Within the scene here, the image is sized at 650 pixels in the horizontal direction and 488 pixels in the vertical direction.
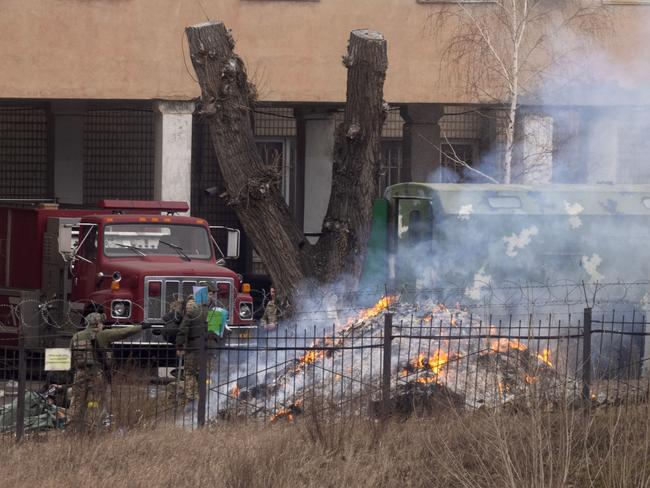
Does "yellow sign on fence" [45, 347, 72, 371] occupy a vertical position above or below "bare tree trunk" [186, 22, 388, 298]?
below

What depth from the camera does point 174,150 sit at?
2120 centimetres

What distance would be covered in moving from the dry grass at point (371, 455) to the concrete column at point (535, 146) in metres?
11.2

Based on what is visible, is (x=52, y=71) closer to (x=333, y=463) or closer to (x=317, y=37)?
(x=317, y=37)

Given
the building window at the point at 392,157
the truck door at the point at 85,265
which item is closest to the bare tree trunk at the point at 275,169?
the truck door at the point at 85,265

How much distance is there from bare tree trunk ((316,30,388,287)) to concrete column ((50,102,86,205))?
10.7 meters

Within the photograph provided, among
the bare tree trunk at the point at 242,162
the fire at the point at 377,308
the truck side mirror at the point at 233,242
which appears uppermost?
the bare tree trunk at the point at 242,162

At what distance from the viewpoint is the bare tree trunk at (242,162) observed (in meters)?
16.0

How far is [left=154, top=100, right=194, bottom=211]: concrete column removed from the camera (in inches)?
829

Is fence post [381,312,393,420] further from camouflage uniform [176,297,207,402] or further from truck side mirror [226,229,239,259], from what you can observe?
truck side mirror [226,229,239,259]

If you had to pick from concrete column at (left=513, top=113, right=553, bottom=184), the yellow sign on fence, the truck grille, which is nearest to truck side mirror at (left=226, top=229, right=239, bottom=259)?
the truck grille

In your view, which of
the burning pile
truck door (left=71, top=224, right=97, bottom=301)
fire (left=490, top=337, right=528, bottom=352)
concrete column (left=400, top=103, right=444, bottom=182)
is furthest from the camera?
concrete column (left=400, top=103, right=444, bottom=182)

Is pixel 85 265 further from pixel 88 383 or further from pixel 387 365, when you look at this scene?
pixel 387 365

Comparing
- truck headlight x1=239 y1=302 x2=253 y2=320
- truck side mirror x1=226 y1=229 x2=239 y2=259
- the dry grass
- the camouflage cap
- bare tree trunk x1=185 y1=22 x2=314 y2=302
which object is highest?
bare tree trunk x1=185 y1=22 x2=314 y2=302

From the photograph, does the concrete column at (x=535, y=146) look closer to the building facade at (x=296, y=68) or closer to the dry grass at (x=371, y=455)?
the building facade at (x=296, y=68)
